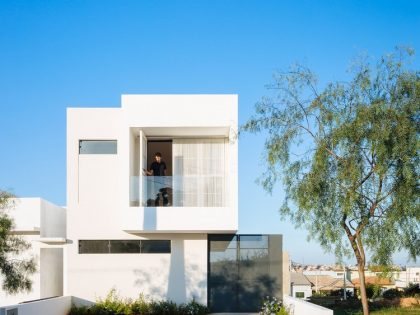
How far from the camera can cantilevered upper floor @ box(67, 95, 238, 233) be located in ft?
63.2

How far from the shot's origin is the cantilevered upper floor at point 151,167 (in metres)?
19.3

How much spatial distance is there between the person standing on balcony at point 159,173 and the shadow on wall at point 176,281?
1.88 metres

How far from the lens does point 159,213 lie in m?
19.2

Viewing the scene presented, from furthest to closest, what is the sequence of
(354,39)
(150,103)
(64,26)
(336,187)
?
1. (150,103)
2. (64,26)
3. (354,39)
4. (336,187)

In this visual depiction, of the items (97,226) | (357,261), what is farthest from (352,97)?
(97,226)

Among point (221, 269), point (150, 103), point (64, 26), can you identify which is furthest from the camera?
point (221, 269)

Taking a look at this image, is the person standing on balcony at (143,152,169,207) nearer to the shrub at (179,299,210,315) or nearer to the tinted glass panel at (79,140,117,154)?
the tinted glass panel at (79,140,117,154)

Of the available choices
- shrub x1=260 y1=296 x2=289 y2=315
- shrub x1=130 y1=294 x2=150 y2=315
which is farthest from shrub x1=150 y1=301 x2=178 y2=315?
shrub x1=260 y1=296 x2=289 y2=315

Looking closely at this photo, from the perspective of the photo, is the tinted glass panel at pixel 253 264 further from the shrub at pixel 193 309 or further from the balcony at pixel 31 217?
the balcony at pixel 31 217

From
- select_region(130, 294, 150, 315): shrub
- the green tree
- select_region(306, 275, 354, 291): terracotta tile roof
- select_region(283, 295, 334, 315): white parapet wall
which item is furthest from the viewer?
select_region(306, 275, 354, 291): terracotta tile roof

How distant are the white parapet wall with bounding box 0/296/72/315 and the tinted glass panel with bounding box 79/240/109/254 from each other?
160cm

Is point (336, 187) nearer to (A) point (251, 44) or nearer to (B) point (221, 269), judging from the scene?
(A) point (251, 44)

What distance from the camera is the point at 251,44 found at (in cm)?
1722

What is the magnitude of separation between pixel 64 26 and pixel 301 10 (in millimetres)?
6938
